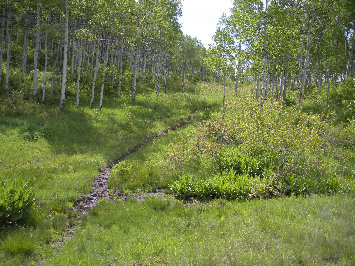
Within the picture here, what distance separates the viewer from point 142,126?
74.3ft

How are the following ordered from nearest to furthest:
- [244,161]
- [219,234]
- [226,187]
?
[219,234] → [226,187] → [244,161]

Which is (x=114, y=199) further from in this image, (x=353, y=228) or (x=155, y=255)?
(x=353, y=228)

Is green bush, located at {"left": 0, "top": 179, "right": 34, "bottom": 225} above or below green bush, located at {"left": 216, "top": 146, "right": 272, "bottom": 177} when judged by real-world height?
below

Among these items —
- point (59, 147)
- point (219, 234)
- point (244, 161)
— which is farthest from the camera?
point (59, 147)

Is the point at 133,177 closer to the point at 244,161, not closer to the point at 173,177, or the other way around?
the point at 173,177

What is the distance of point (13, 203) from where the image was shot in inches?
302

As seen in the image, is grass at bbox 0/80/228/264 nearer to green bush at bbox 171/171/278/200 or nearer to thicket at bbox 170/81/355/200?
green bush at bbox 171/171/278/200

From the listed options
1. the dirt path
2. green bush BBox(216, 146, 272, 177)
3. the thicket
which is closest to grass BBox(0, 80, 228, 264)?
the dirt path

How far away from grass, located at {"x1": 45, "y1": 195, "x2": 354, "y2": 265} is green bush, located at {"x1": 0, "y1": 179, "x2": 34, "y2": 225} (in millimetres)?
1995

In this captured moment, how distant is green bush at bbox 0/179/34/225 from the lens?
731cm

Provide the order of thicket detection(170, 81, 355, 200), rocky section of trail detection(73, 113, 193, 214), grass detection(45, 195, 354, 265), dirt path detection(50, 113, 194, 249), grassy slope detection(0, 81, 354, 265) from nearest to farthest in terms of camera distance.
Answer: grass detection(45, 195, 354, 265) < grassy slope detection(0, 81, 354, 265) < dirt path detection(50, 113, 194, 249) < rocky section of trail detection(73, 113, 193, 214) < thicket detection(170, 81, 355, 200)

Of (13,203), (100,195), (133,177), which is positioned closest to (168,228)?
(100,195)

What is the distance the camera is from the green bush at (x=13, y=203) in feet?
24.0

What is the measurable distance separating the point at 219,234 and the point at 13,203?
6.42 meters
